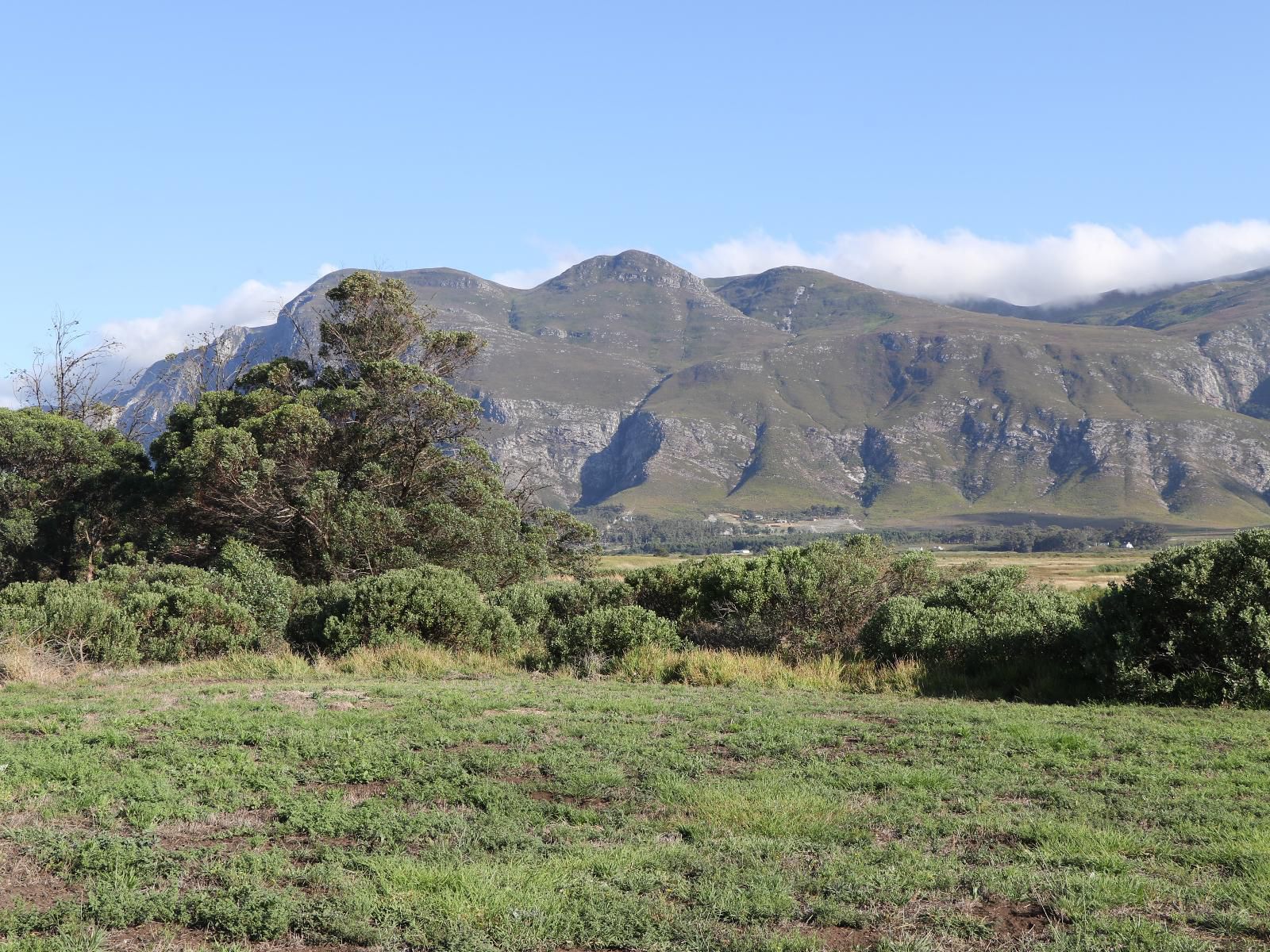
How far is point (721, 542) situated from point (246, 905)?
621 ft

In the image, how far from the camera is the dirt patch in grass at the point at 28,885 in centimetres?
545

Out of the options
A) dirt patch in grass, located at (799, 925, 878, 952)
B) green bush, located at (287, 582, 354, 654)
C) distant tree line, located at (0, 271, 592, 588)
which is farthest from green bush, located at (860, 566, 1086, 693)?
distant tree line, located at (0, 271, 592, 588)

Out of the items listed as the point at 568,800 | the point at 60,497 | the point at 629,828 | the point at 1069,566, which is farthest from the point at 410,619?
the point at 1069,566

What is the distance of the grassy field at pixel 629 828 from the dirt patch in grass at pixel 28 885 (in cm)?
2

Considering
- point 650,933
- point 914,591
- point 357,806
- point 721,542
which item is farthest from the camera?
point 721,542

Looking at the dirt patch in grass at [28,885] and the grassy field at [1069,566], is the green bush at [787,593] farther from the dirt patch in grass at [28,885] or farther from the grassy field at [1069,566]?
the grassy field at [1069,566]

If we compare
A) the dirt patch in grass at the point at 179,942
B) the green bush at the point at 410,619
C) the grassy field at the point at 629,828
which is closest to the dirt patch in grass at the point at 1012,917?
the grassy field at the point at 629,828

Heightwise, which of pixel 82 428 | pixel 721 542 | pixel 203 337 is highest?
pixel 203 337

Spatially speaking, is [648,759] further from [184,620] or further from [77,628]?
[77,628]

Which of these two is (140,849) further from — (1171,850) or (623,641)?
(623,641)

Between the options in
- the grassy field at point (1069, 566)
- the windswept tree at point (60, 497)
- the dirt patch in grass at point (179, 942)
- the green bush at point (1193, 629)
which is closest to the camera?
the dirt patch in grass at point (179, 942)

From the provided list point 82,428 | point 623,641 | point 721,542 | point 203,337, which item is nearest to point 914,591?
point 623,641

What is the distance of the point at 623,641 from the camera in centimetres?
1670

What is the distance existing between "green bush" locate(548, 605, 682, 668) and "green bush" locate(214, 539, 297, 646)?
17.5ft
